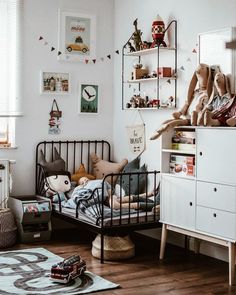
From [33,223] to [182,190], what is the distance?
157cm

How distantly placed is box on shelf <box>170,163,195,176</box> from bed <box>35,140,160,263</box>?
296mm

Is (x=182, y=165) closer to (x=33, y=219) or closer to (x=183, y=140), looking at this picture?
(x=183, y=140)

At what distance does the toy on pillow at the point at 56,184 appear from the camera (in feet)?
18.2

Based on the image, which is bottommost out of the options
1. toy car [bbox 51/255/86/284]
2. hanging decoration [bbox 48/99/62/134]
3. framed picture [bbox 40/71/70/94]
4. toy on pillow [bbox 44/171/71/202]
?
toy car [bbox 51/255/86/284]

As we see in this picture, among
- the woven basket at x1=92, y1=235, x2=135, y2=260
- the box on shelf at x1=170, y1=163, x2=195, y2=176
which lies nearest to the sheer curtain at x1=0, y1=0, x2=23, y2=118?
the woven basket at x1=92, y1=235, x2=135, y2=260

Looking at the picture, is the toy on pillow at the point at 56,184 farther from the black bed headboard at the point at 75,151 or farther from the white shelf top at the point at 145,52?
the white shelf top at the point at 145,52

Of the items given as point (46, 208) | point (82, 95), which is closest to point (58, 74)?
point (82, 95)

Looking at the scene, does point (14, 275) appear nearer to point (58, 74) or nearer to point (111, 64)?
point (58, 74)

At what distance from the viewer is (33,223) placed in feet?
17.4

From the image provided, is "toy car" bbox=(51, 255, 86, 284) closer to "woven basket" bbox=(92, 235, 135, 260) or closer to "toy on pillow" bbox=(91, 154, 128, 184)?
"woven basket" bbox=(92, 235, 135, 260)

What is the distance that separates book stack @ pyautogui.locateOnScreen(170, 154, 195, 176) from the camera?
448 centimetres

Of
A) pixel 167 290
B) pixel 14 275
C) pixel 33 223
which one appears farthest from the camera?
pixel 33 223

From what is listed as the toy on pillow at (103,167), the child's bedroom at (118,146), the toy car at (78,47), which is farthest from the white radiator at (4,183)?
the toy car at (78,47)

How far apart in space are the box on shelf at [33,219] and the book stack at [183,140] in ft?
4.67
